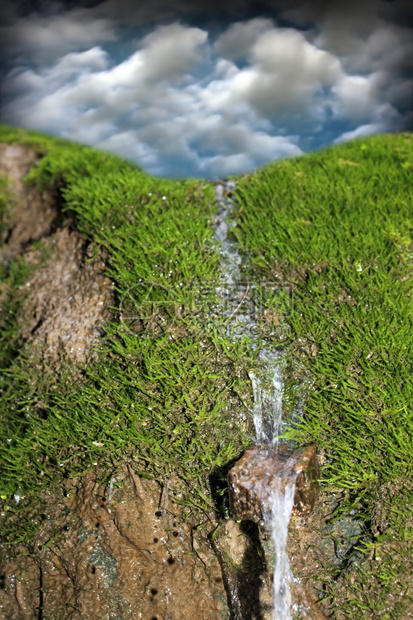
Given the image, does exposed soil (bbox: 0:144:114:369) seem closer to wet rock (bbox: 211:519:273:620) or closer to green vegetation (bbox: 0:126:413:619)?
green vegetation (bbox: 0:126:413:619)

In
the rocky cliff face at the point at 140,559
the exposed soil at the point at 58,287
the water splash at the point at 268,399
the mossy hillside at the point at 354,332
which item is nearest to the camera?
the mossy hillside at the point at 354,332

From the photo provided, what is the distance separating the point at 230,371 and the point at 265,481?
734 millimetres

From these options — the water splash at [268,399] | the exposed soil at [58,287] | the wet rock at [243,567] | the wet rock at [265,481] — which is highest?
the exposed soil at [58,287]

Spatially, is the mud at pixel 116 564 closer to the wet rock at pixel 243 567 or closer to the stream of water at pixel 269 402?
the wet rock at pixel 243 567

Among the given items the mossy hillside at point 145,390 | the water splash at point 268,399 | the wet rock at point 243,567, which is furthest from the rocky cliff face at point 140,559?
the water splash at point 268,399

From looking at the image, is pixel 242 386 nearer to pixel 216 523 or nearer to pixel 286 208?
pixel 216 523

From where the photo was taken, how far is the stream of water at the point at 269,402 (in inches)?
109

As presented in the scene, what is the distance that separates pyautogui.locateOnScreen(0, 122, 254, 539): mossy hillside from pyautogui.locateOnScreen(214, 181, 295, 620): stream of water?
0.10 metres

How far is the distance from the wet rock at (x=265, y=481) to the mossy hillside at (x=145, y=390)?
0.71 feet

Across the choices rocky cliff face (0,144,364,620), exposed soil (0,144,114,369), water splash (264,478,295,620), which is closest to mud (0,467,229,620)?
rocky cliff face (0,144,364,620)

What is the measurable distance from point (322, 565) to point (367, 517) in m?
0.35

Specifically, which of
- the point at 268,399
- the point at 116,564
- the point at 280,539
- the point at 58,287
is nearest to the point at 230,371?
the point at 268,399

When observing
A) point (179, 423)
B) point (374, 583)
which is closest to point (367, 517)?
point (374, 583)

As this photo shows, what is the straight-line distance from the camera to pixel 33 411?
3461 mm
